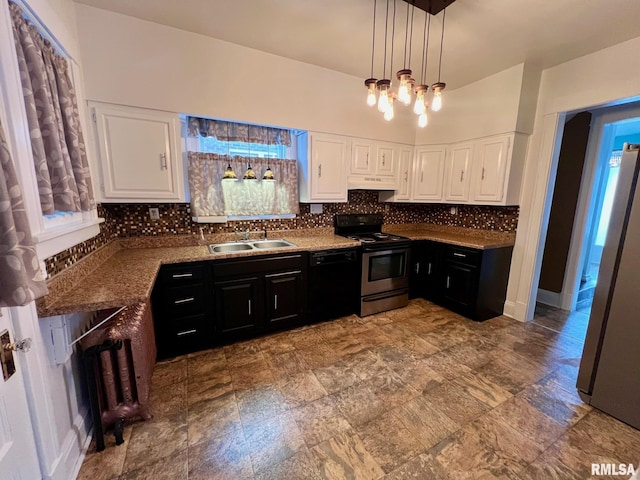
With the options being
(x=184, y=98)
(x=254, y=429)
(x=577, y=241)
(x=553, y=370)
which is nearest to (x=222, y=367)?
(x=254, y=429)

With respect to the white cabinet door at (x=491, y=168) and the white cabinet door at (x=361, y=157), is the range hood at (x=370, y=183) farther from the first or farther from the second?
the white cabinet door at (x=491, y=168)

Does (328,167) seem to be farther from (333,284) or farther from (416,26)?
(416,26)

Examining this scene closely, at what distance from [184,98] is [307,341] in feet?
8.31

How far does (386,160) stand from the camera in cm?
348

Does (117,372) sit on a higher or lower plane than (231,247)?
lower

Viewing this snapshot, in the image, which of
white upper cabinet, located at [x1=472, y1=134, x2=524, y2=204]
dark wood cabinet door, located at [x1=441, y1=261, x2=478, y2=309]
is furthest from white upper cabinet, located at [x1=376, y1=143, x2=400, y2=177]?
dark wood cabinet door, located at [x1=441, y1=261, x2=478, y2=309]

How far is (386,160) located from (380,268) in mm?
1438

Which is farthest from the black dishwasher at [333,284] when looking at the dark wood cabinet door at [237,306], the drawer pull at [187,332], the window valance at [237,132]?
the window valance at [237,132]

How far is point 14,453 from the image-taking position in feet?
3.29

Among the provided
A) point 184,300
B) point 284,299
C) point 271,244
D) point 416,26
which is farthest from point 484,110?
point 184,300

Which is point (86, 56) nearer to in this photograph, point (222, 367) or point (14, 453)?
point (14, 453)

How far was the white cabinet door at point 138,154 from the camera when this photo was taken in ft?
6.93

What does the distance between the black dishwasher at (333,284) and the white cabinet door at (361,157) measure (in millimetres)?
1054

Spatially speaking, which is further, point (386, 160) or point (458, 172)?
point (386, 160)
